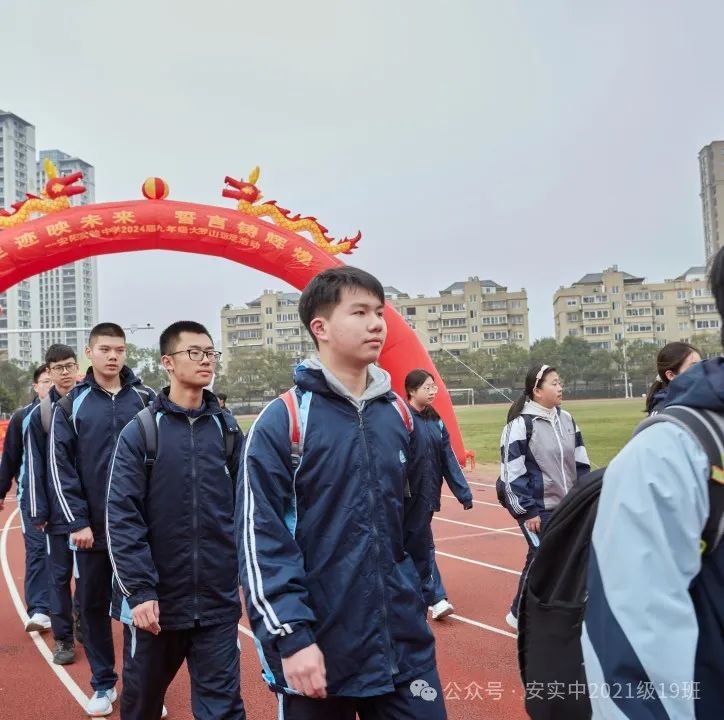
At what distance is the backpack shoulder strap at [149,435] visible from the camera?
289 cm

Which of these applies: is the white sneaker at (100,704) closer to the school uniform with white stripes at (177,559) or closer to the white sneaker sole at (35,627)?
the school uniform with white stripes at (177,559)

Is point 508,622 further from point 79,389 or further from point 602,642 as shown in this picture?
point 602,642

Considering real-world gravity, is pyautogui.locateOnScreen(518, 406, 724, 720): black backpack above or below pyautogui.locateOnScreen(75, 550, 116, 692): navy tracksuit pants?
above

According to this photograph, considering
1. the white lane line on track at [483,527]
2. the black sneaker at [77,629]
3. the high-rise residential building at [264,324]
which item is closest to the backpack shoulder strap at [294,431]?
the black sneaker at [77,629]

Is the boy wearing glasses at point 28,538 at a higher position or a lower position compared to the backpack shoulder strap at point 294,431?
lower

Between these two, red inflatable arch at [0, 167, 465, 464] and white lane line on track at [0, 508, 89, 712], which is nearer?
white lane line on track at [0, 508, 89, 712]

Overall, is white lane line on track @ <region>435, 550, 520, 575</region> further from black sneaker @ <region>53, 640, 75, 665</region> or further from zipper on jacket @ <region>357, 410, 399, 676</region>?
zipper on jacket @ <region>357, 410, 399, 676</region>

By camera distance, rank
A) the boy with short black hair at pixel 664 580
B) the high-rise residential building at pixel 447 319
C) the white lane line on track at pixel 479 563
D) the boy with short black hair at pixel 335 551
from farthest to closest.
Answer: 1. the high-rise residential building at pixel 447 319
2. the white lane line on track at pixel 479 563
3. the boy with short black hair at pixel 335 551
4. the boy with short black hair at pixel 664 580

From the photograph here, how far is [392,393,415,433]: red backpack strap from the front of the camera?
2.10 meters

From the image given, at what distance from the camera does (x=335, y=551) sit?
72.7 inches

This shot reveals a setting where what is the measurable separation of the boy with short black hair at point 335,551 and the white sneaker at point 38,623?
383 centimetres

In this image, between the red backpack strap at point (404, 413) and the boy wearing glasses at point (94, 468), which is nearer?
the red backpack strap at point (404, 413)

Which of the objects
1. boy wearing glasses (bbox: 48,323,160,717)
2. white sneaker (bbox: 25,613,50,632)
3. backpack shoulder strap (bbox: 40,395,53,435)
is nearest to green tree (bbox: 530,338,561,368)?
white sneaker (bbox: 25,613,50,632)

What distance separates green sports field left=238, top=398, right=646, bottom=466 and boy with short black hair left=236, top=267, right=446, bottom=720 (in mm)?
13156
